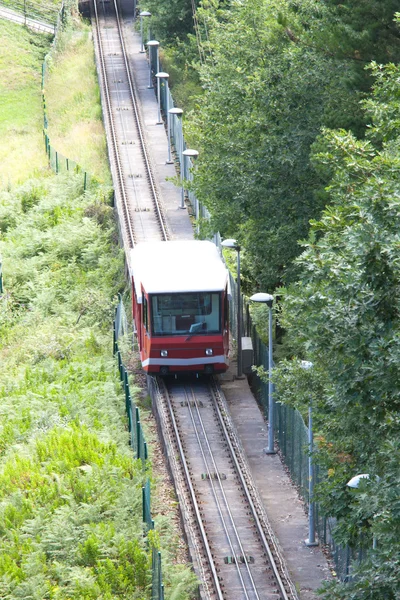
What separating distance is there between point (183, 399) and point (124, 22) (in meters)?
54.9

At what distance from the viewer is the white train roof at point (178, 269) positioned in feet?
107

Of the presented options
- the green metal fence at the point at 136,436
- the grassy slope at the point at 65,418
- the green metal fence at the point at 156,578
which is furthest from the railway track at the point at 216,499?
the green metal fence at the point at 156,578

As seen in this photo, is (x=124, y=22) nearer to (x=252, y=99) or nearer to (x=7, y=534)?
(x=252, y=99)

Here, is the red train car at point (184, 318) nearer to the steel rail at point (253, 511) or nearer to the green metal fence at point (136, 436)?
the green metal fence at point (136, 436)

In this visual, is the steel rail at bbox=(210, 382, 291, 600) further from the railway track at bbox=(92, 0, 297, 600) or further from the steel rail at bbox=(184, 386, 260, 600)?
the steel rail at bbox=(184, 386, 260, 600)

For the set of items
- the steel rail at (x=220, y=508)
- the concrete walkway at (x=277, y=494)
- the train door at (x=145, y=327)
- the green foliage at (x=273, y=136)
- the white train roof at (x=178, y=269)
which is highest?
the green foliage at (x=273, y=136)

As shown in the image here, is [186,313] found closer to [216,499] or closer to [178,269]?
[178,269]

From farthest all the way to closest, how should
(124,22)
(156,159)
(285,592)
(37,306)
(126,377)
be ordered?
(124,22) < (156,159) < (37,306) < (126,377) < (285,592)

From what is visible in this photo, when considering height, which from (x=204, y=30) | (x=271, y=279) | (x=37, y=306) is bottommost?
(x=37, y=306)

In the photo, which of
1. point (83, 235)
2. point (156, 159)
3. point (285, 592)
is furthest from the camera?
point (156, 159)

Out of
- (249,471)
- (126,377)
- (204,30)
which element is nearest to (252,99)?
(126,377)

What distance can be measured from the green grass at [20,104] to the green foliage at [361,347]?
131ft

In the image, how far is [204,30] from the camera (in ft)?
205

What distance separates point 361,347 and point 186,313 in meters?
14.7
